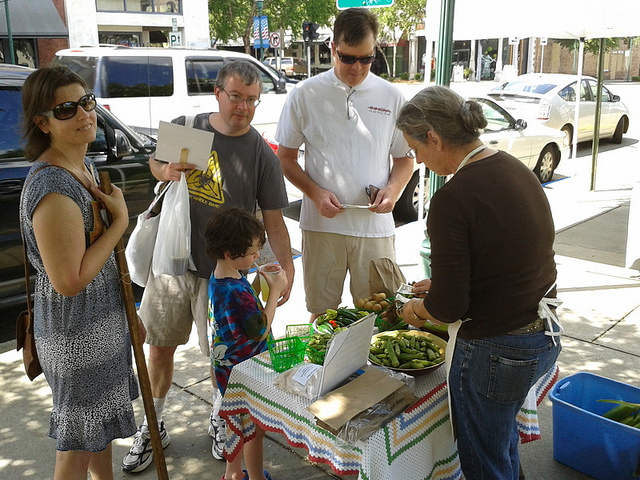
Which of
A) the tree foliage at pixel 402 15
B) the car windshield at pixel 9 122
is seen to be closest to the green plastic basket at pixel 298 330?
the car windshield at pixel 9 122

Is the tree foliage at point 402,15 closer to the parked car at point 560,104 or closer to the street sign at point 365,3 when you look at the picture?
the parked car at point 560,104

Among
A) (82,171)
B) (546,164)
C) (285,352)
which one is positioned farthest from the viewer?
(546,164)

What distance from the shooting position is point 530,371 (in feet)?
7.92

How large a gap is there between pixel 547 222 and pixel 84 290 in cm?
175

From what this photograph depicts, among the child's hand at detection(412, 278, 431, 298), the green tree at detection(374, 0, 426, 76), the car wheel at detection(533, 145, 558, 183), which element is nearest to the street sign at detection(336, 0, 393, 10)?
the child's hand at detection(412, 278, 431, 298)

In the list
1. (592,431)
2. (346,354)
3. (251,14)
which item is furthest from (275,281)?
(251,14)

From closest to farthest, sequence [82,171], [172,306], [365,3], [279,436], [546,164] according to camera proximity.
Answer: [82,171] < [172,306] < [279,436] < [365,3] < [546,164]

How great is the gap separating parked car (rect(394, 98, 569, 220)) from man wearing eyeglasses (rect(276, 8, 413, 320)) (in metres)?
6.44

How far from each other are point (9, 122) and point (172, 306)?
9.87ft

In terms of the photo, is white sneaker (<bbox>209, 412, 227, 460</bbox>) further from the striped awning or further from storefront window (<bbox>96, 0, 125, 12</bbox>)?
storefront window (<bbox>96, 0, 125, 12</bbox>)

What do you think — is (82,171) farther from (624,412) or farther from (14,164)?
(14,164)

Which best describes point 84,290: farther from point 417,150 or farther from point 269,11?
point 269,11

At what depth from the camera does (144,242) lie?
10.8 ft

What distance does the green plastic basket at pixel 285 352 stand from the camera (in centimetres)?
271
